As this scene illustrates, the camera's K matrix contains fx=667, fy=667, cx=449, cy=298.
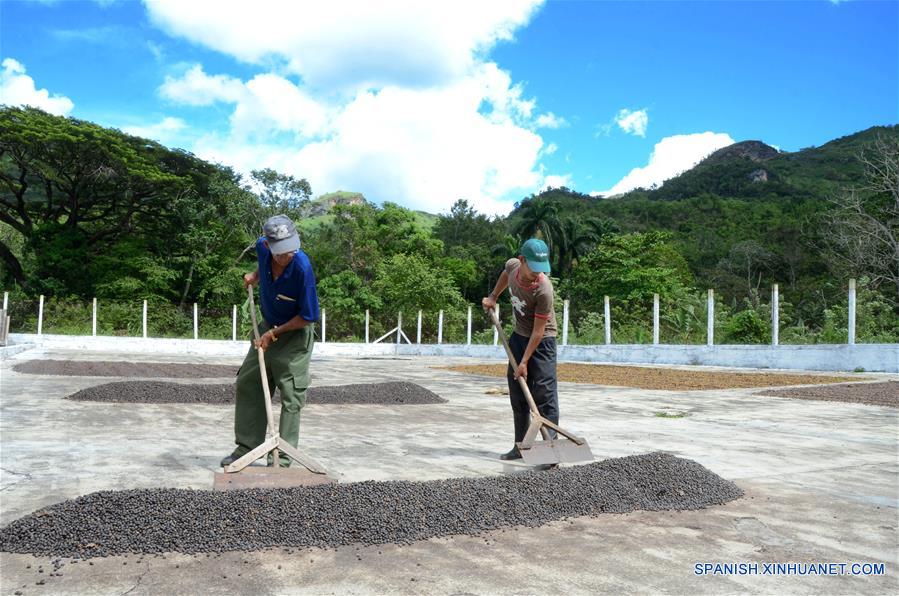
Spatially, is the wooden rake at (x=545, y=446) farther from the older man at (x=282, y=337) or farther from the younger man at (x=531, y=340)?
the older man at (x=282, y=337)

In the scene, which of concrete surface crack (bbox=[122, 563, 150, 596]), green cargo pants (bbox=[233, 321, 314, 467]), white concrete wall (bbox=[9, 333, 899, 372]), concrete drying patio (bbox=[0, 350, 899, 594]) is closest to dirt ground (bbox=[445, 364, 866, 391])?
white concrete wall (bbox=[9, 333, 899, 372])

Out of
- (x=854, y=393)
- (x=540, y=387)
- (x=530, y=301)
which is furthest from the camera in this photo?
(x=854, y=393)

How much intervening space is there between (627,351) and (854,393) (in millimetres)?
9451

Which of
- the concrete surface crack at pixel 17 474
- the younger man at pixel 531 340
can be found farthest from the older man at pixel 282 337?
the younger man at pixel 531 340

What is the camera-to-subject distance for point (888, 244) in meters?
23.2

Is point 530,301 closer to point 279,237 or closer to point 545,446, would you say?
point 545,446

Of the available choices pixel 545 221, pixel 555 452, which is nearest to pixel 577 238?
pixel 545 221

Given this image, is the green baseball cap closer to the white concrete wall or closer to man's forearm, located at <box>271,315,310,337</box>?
man's forearm, located at <box>271,315,310,337</box>

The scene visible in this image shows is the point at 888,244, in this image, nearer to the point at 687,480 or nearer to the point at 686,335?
the point at 686,335

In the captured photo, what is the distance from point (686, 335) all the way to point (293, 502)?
17680mm

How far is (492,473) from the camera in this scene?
4266 mm

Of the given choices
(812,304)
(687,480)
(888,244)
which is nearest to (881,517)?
(687,480)

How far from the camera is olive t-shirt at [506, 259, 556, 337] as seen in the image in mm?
4410

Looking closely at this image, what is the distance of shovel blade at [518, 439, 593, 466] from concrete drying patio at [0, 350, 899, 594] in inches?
7.8
